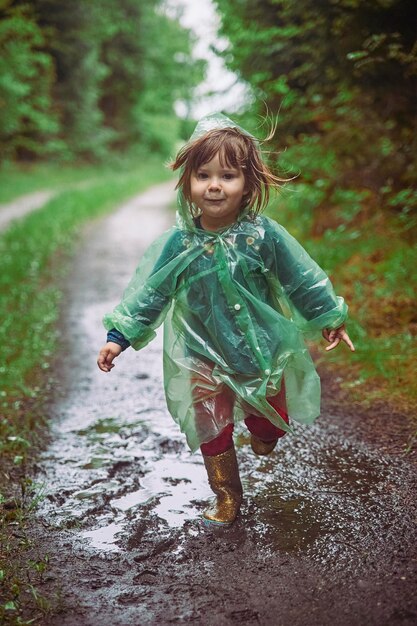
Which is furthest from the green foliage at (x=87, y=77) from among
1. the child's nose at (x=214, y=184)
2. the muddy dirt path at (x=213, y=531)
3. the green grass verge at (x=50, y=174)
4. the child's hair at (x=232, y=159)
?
the child's nose at (x=214, y=184)

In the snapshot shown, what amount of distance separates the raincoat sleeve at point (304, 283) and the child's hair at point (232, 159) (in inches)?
7.1

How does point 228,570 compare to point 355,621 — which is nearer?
point 355,621

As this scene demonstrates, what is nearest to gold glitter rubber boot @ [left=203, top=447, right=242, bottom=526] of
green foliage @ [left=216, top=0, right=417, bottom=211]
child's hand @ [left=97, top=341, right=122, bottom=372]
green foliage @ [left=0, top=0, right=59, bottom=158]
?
child's hand @ [left=97, top=341, right=122, bottom=372]

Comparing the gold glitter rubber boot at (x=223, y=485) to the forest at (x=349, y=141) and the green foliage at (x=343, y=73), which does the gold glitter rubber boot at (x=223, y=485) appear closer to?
the forest at (x=349, y=141)

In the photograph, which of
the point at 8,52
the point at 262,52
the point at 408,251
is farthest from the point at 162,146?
the point at 408,251

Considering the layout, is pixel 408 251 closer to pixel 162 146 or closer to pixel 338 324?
pixel 338 324

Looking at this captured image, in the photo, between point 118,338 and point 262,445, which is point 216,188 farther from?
point 262,445

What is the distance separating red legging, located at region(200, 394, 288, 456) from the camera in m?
2.99

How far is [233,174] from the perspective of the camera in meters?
2.94

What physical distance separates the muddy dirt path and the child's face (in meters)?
1.38

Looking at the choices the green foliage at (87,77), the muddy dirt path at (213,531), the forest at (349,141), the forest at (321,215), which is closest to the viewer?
the muddy dirt path at (213,531)

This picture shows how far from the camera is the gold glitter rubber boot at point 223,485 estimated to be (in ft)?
9.84

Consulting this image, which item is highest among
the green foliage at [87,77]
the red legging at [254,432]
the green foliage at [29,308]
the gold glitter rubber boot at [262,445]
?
the green foliage at [87,77]

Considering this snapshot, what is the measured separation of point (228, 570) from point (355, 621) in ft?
1.84
